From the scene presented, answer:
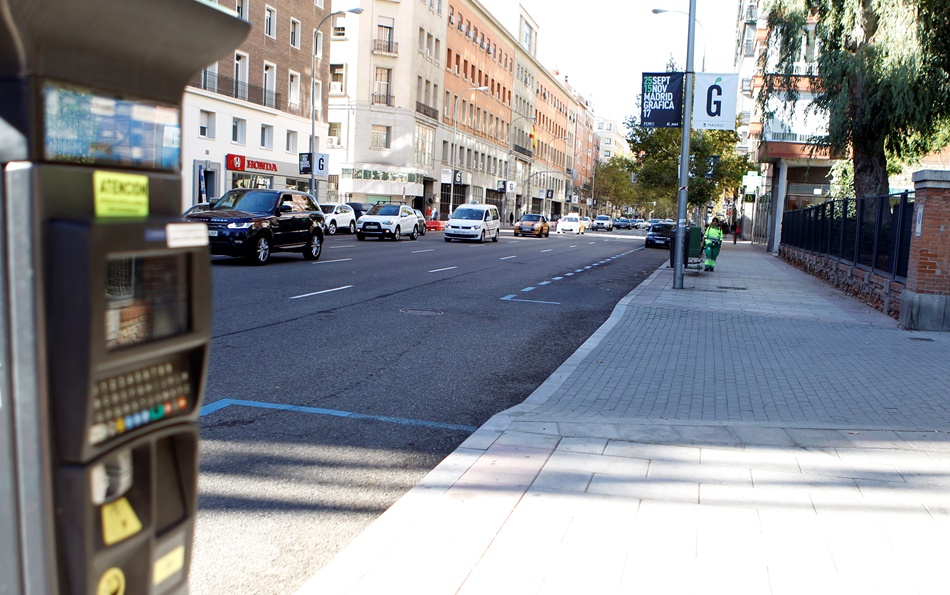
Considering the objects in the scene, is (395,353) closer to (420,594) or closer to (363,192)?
(420,594)

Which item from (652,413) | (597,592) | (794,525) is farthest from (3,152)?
(652,413)

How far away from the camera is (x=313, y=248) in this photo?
21141mm

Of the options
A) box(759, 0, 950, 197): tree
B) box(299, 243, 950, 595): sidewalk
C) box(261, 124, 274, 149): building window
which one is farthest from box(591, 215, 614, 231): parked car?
box(299, 243, 950, 595): sidewalk

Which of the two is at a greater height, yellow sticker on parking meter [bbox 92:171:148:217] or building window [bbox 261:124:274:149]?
building window [bbox 261:124:274:149]

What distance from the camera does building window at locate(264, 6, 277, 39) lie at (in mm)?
41875

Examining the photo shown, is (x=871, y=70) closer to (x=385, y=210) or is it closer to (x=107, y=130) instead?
(x=385, y=210)

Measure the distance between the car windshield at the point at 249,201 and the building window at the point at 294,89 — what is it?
26758 millimetres

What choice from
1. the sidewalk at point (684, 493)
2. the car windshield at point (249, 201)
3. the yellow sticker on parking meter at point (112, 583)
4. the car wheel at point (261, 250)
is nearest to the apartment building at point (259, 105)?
the car windshield at point (249, 201)

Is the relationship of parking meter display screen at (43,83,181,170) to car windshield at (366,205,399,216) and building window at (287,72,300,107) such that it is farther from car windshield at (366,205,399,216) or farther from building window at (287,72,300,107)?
building window at (287,72,300,107)

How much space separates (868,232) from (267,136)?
109 ft

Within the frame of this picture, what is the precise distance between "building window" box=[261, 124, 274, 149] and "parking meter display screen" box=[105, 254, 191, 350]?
42.8 meters

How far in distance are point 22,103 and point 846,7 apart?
21.8 metres

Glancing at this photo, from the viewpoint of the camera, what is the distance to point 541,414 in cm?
601

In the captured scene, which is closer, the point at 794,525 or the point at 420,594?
the point at 420,594
